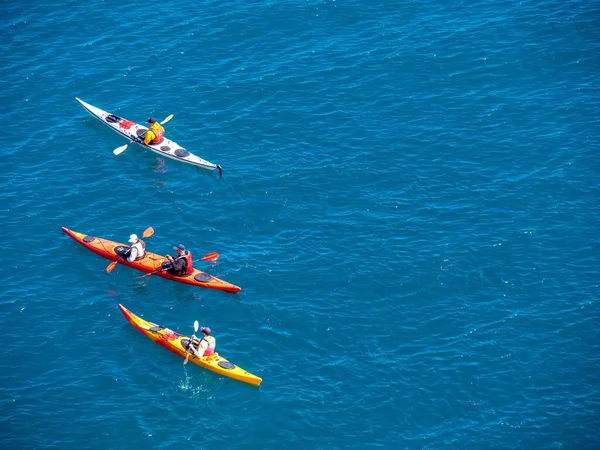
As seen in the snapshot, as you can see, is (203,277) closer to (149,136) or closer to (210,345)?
(210,345)

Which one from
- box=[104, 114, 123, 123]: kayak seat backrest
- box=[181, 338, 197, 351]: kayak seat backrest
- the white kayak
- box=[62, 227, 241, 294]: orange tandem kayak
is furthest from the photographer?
box=[104, 114, 123, 123]: kayak seat backrest

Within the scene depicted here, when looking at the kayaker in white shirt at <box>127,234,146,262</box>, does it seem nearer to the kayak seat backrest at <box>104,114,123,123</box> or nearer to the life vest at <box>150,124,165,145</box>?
the life vest at <box>150,124,165,145</box>

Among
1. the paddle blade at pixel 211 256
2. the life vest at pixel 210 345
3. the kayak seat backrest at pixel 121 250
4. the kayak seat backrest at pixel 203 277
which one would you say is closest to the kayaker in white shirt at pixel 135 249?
the kayak seat backrest at pixel 121 250

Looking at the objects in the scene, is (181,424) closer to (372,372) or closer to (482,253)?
(372,372)

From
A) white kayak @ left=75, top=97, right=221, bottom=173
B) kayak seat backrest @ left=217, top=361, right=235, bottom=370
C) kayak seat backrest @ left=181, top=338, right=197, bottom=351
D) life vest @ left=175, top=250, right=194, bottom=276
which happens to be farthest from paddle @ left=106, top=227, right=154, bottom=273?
kayak seat backrest @ left=217, top=361, right=235, bottom=370

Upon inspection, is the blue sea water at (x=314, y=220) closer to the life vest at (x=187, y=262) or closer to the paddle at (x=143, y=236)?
the paddle at (x=143, y=236)
